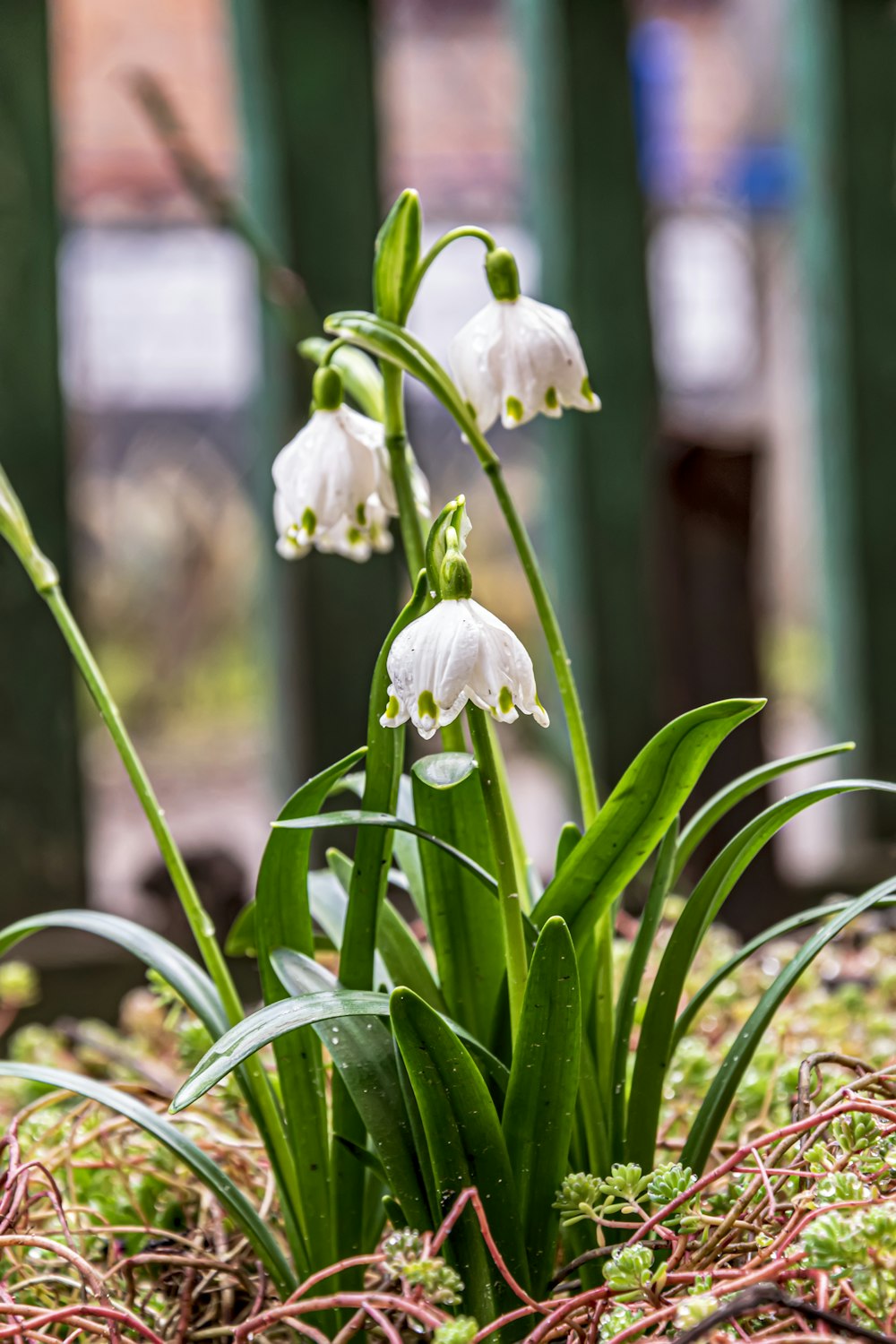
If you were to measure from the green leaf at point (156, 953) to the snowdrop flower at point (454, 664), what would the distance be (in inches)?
9.4

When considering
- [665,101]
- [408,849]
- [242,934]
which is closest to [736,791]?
[408,849]

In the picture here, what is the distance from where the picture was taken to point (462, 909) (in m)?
0.70

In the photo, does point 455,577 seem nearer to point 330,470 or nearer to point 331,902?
point 330,470

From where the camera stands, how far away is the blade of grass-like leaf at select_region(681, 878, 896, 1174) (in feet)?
2.07

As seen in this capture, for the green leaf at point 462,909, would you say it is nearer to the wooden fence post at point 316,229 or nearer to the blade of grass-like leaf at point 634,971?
the blade of grass-like leaf at point 634,971

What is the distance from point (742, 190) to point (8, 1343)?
3983 mm

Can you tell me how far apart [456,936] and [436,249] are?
1.08 ft

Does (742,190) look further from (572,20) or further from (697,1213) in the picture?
(697,1213)

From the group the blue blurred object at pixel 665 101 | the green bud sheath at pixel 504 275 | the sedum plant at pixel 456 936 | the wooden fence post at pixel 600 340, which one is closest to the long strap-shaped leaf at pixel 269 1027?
the sedum plant at pixel 456 936

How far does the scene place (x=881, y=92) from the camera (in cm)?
169

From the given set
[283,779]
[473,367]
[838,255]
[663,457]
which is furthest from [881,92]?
[473,367]

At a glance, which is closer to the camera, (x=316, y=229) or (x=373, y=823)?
(x=373, y=823)

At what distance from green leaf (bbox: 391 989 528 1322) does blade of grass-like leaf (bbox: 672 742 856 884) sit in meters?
0.17

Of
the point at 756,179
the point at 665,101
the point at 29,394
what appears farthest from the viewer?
the point at 756,179
